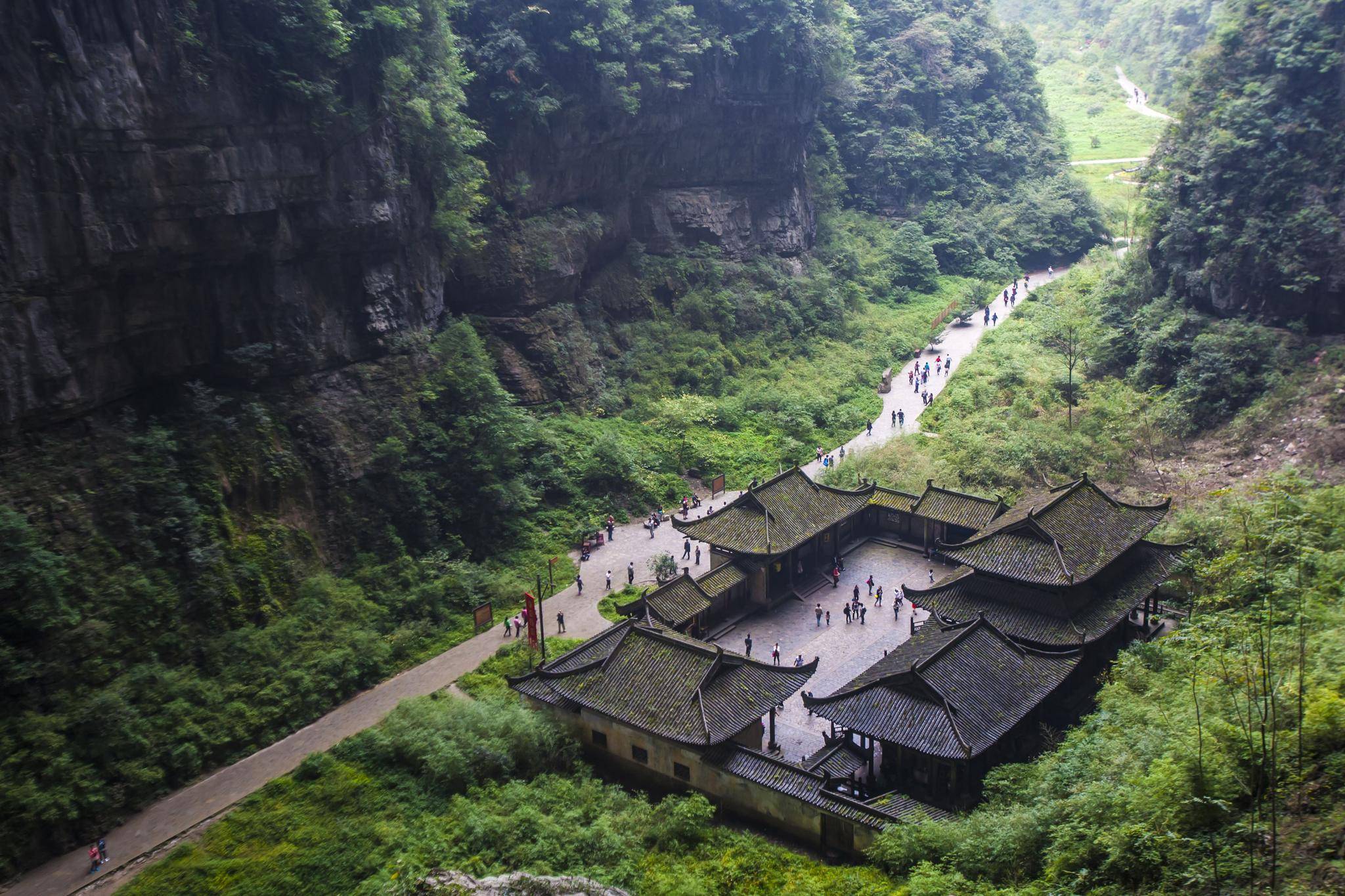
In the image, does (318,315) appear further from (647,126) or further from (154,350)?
(647,126)

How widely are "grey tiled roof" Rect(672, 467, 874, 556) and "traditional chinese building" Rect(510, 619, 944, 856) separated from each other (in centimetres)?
811

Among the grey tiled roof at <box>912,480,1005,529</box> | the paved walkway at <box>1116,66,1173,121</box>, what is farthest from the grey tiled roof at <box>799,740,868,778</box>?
the paved walkway at <box>1116,66,1173,121</box>

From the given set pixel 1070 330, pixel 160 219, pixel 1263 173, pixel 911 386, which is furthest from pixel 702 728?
pixel 1263 173

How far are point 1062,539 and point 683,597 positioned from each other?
12895 mm

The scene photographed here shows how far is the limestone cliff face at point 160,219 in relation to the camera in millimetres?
29297

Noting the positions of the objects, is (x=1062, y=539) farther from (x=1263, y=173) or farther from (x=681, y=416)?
(x=1263, y=173)

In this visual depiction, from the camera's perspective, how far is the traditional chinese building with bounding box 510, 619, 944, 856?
26.1 metres

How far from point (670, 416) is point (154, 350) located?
86.1ft

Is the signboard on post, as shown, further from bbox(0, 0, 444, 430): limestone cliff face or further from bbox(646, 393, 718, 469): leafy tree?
bbox(646, 393, 718, 469): leafy tree

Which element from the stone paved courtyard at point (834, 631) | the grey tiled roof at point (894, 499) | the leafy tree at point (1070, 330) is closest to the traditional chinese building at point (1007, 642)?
the stone paved courtyard at point (834, 631)

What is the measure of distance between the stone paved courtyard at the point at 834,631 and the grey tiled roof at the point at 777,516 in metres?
2.65

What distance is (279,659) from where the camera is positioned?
32.8 metres

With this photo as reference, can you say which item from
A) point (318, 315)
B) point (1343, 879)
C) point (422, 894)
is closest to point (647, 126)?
point (318, 315)

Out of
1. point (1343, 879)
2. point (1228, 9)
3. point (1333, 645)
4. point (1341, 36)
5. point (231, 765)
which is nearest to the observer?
point (1343, 879)
